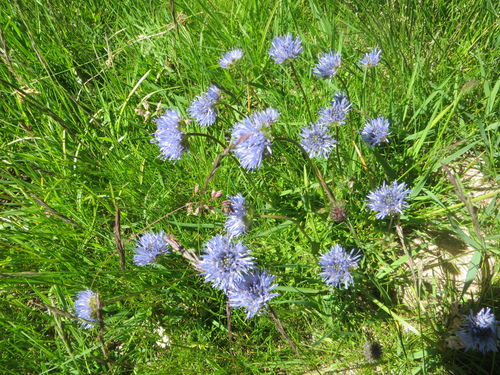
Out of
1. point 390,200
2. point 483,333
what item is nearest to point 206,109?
point 390,200

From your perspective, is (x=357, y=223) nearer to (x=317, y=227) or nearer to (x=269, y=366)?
(x=317, y=227)

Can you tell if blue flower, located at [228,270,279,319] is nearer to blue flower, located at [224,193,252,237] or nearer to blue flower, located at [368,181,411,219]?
blue flower, located at [224,193,252,237]

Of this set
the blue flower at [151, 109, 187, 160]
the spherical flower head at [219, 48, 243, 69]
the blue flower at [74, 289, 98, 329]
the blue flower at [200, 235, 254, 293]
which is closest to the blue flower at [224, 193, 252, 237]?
the blue flower at [200, 235, 254, 293]

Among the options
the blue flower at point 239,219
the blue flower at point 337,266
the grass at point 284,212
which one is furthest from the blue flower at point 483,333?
the blue flower at point 239,219

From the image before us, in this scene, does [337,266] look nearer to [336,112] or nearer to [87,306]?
[336,112]

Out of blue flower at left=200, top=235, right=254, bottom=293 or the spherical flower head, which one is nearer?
blue flower at left=200, top=235, right=254, bottom=293

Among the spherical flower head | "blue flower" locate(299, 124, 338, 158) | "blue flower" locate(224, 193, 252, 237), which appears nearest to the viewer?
"blue flower" locate(224, 193, 252, 237)
